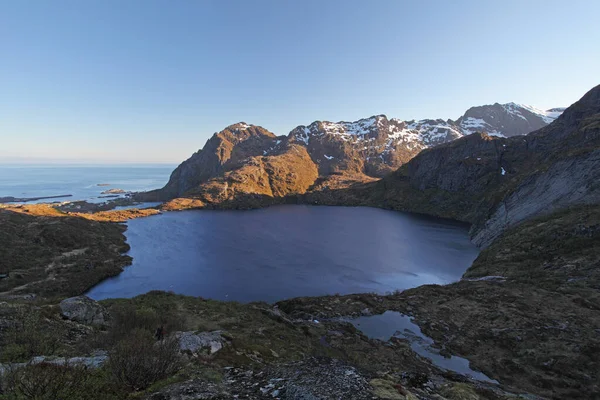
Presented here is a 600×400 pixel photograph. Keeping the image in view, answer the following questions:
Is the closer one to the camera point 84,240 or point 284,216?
point 84,240

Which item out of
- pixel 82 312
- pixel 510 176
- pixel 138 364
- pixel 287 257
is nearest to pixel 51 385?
pixel 138 364

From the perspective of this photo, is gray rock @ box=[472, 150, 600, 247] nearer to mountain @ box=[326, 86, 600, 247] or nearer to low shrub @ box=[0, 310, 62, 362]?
mountain @ box=[326, 86, 600, 247]

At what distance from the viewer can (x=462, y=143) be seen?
190 meters

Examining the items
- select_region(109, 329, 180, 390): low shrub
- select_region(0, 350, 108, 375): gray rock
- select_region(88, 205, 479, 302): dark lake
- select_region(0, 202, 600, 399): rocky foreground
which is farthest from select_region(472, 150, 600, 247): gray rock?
select_region(0, 350, 108, 375): gray rock

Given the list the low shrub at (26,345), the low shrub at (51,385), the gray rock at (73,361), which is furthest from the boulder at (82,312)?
the low shrub at (51,385)

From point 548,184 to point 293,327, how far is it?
85.9m

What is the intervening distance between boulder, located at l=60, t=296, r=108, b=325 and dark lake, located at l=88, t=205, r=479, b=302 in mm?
32089

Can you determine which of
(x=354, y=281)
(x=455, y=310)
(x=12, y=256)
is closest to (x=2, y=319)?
(x=455, y=310)

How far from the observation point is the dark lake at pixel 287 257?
60.2 metres

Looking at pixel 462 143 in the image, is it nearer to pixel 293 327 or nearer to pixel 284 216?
pixel 284 216

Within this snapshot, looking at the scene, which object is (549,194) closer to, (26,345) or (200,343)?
(200,343)

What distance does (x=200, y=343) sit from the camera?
18.8 metres

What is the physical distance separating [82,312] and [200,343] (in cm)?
1218

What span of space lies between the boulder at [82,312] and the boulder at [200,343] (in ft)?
29.7
